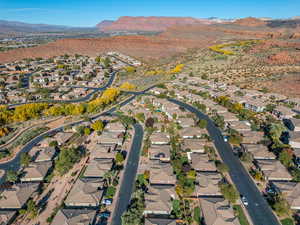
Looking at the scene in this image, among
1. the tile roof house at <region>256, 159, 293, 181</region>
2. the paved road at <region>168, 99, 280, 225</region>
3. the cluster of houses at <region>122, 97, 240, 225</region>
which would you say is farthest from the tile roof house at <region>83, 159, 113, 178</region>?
the tile roof house at <region>256, 159, 293, 181</region>

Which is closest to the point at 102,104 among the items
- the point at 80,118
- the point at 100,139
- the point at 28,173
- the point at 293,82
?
the point at 80,118

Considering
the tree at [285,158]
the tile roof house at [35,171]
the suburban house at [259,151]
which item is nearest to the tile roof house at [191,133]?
the suburban house at [259,151]

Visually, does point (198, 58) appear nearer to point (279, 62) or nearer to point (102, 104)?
point (279, 62)

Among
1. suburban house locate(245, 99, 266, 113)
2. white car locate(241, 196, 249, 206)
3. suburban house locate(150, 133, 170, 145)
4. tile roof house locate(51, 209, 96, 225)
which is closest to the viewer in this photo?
tile roof house locate(51, 209, 96, 225)

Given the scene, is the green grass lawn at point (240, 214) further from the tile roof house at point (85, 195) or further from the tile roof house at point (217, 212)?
the tile roof house at point (85, 195)

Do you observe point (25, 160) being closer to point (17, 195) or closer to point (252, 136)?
point (17, 195)

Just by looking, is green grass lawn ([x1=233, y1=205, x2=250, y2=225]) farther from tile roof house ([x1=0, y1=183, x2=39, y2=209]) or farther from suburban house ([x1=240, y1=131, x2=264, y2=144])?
tile roof house ([x1=0, y1=183, x2=39, y2=209])

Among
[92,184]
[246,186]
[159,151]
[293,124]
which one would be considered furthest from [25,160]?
[293,124]
